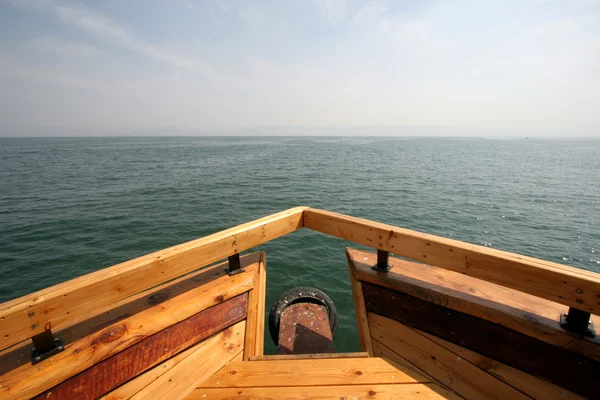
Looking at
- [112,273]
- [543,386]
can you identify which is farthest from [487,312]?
[112,273]

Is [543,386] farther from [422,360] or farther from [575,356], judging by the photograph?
[422,360]

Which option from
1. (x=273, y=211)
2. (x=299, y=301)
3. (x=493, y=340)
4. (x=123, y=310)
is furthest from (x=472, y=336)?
(x=273, y=211)

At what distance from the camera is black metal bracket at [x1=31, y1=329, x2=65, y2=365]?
2061 millimetres

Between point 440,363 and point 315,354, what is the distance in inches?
43.3

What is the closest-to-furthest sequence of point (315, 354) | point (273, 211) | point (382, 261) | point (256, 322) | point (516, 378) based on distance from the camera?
point (516, 378) → point (315, 354) → point (256, 322) → point (382, 261) → point (273, 211)

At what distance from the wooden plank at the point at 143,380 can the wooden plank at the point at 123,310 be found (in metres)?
0.60

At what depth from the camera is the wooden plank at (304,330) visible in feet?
11.0

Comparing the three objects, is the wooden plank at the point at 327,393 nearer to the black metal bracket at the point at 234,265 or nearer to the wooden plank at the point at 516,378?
the wooden plank at the point at 516,378

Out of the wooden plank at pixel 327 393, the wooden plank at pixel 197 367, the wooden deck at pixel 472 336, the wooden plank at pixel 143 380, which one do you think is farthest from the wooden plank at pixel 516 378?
the wooden plank at pixel 143 380

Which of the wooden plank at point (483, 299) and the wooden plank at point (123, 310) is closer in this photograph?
the wooden plank at point (123, 310)

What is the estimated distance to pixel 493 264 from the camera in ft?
7.73

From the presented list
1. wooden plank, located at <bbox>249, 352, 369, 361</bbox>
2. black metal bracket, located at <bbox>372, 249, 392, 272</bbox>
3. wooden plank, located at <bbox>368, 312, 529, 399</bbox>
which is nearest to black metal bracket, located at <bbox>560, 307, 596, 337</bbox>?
wooden plank, located at <bbox>368, 312, 529, 399</bbox>

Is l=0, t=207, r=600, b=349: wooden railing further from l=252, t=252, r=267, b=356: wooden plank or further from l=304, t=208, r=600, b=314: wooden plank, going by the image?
l=252, t=252, r=267, b=356: wooden plank

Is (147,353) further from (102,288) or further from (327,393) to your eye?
(327,393)
